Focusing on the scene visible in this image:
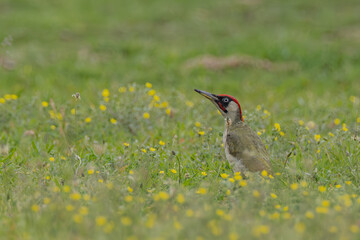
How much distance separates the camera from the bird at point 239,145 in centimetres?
525

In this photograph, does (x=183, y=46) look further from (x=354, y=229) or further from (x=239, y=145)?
(x=354, y=229)

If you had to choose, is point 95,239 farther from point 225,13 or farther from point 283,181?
point 225,13

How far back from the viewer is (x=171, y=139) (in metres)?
6.88

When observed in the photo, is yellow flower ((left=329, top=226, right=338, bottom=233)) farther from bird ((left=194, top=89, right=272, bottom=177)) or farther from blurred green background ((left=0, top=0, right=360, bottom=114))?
blurred green background ((left=0, top=0, right=360, bottom=114))

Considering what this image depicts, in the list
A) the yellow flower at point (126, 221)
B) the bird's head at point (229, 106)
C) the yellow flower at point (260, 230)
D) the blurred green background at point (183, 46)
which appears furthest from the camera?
the blurred green background at point (183, 46)

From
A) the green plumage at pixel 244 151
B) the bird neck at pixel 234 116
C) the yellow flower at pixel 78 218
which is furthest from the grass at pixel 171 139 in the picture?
the bird neck at pixel 234 116

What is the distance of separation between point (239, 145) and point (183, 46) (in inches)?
413

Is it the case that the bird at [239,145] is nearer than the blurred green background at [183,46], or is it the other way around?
the bird at [239,145]

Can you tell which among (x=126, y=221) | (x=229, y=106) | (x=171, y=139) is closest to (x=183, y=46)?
(x=171, y=139)

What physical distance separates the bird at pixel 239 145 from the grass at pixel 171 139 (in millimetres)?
171

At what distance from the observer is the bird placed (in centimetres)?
525

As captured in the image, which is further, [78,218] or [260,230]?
[78,218]

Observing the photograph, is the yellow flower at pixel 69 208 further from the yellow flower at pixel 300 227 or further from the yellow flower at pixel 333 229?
the yellow flower at pixel 333 229

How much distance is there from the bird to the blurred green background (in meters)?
3.44
